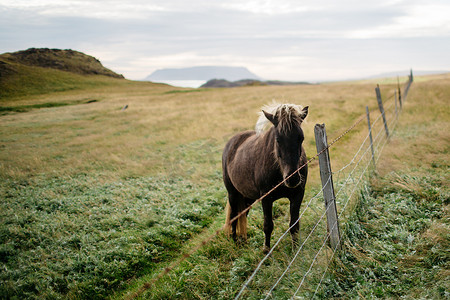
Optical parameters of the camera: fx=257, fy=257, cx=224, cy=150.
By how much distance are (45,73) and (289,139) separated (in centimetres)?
8595

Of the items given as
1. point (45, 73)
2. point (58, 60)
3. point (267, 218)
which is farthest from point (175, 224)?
point (58, 60)

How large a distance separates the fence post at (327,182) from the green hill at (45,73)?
2495 inches

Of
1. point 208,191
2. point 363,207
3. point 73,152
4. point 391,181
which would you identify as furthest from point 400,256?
point 73,152

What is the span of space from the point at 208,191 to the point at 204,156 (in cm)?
439

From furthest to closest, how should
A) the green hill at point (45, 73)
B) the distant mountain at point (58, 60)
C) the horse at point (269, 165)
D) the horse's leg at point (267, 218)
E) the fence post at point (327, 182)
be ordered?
the distant mountain at point (58, 60) → the green hill at point (45, 73) → the horse's leg at point (267, 218) → the horse at point (269, 165) → the fence post at point (327, 182)

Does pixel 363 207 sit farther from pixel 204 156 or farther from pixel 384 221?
pixel 204 156

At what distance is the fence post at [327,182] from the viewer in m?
3.47

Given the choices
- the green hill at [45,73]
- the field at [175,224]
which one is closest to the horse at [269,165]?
the field at [175,224]

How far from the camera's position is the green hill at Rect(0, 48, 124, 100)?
57.0 metres

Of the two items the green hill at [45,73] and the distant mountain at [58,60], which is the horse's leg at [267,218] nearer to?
the green hill at [45,73]

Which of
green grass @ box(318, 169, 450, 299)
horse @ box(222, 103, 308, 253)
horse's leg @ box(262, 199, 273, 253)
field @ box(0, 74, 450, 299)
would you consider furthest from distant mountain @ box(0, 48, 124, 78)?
green grass @ box(318, 169, 450, 299)

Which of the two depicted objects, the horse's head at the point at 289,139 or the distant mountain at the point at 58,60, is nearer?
the horse's head at the point at 289,139

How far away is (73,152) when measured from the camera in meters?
15.3

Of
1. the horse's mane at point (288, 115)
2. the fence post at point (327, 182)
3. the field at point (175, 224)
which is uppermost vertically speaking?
the horse's mane at point (288, 115)
